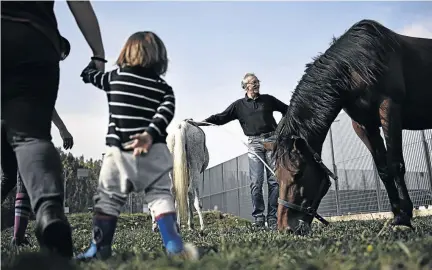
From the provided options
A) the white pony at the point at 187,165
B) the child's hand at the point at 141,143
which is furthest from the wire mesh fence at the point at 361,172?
the child's hand at the point at 141,143

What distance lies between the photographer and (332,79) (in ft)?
16.5

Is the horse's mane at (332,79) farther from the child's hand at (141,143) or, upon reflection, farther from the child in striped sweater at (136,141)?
the child's hand at (141,143)

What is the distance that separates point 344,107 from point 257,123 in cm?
261

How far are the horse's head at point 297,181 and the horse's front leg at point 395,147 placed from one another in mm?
717

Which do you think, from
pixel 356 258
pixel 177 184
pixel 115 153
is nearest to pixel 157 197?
pixel 115 153

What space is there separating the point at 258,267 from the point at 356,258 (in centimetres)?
45

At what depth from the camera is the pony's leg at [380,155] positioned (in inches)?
213

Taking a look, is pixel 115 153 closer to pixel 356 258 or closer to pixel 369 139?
pixel 356 258

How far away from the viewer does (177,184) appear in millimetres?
7797

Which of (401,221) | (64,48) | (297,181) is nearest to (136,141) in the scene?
(64,48)

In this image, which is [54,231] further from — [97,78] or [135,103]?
[97,78]

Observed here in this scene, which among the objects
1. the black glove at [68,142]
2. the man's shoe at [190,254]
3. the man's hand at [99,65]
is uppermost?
the man's hand at [99,65]

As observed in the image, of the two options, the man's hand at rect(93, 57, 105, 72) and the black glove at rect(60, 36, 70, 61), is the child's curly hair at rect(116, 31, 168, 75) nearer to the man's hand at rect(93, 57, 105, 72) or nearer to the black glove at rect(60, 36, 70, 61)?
the man's hand at rect(93, 57, 105, 72)

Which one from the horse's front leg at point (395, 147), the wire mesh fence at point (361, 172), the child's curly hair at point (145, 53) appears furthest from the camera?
the wire mesh fence at point (361, 172)
